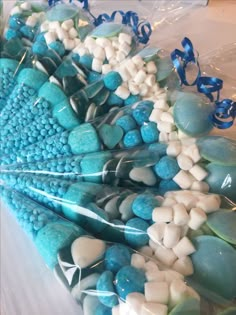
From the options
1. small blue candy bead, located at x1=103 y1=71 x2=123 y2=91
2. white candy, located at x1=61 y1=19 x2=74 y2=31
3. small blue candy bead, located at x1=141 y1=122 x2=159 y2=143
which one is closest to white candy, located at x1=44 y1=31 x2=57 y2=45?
white candy, located at x1=61 y1=19 x2=74 y2=31

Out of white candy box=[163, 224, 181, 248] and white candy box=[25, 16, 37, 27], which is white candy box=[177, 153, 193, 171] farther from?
white candy box=[25, 16, 37, 27]

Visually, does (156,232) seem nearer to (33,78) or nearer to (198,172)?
(198,172)

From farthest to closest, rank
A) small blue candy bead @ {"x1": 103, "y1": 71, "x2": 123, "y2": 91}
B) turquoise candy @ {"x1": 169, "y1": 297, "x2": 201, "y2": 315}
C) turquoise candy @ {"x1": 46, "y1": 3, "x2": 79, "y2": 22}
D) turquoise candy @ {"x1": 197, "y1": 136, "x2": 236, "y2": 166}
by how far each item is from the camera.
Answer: turquoise candy @ {"x1": 46, "y1": 3, "x2": 79, "y2": 22}
small blue candy bead @ {"x1": 103, "y1": 71, "x2": 123, "y2": 91}
turquoise candy @ {"x1": 197, "y1": 136, "x2": 236, "y2": 166}
turquoise candy @ {"x1": 169, "y1": 297, "x2": 201, "y2": 315}

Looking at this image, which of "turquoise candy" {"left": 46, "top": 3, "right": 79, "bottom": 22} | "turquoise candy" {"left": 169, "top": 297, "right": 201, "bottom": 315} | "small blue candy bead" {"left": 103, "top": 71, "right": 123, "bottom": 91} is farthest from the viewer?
"turquoise candy" {"left": 46, "top": 3, "right": 79, "bottom": 22}

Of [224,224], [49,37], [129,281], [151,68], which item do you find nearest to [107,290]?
[129,281]

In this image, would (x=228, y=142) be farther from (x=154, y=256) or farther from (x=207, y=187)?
(x=154, y=256)

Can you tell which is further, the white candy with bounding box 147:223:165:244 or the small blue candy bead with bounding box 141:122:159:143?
the small blue candy bead with bounding box 141:122:159:143

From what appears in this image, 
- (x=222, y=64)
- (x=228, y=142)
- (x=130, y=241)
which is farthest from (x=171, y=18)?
(x=130, y=241)
